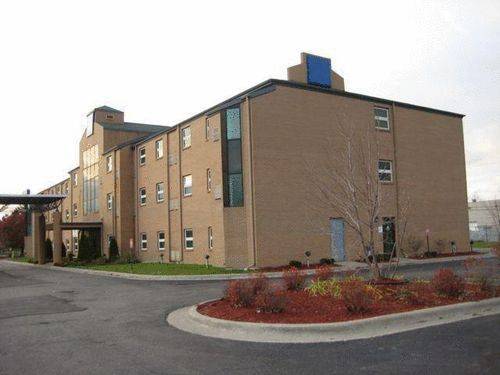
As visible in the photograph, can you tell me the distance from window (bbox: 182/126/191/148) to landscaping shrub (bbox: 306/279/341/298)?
20.9 meters

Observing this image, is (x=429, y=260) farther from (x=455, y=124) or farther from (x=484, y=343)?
(x=484, y=343)

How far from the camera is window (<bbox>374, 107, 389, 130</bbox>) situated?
32938 millimetres

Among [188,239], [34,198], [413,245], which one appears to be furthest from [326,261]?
[34,198]

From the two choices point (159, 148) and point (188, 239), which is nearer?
point (188, 239)

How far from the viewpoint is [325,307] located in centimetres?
1092

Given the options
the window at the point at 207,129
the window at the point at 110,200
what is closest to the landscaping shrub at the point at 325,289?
the window at the point at 207,129

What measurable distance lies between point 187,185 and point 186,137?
314 centimetres

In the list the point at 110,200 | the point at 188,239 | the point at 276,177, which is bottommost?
the point at 188,239

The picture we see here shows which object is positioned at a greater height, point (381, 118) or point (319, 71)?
point (319, 71)

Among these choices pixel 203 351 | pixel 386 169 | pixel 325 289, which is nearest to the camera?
pixel 203 351

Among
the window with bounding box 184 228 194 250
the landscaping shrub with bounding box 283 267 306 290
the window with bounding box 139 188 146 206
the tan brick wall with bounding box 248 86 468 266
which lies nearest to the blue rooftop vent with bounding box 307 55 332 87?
the tan brick wall with bounding box 248 86 468 266

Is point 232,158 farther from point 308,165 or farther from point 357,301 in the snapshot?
point 357,301

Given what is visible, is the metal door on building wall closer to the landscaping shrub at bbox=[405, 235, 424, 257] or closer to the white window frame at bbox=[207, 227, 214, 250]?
the landscaping shrub at bbox=[405, 235, 424, 257]

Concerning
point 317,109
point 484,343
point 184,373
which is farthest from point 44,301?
point 317,109
